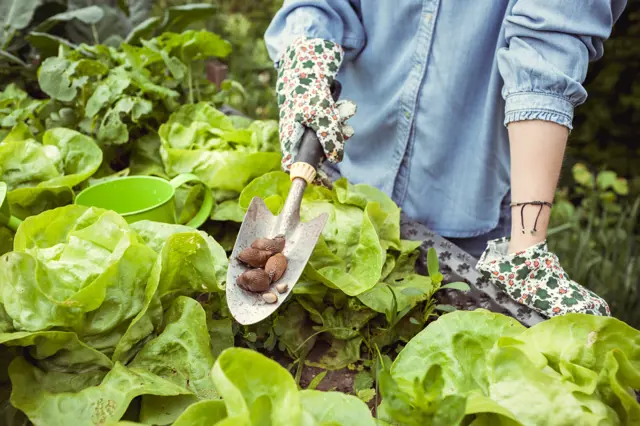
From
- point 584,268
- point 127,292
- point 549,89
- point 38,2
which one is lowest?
point 584,268

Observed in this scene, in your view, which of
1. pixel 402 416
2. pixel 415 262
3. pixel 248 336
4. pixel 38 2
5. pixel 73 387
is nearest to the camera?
pixel 402 416

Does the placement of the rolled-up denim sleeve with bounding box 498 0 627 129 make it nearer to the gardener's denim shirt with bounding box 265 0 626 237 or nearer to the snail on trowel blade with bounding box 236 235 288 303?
the gardener's denim shirt with bounding box 265 0 626 237

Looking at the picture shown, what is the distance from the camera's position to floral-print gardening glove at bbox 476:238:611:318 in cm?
89

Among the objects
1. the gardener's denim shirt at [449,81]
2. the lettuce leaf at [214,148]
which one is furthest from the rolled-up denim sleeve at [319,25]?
the lettuce leaf at [214,148]

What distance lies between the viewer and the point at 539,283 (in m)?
0.92

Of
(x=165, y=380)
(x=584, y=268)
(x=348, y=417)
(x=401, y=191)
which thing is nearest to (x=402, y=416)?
(x=348, y=417)

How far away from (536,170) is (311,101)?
41cm

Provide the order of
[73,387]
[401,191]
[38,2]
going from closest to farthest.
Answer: [73,387] < [401,191] < [38,2]

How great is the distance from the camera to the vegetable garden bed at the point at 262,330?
65 centimetres

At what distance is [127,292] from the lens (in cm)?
79

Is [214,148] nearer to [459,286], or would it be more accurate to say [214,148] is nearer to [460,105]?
[460,105]

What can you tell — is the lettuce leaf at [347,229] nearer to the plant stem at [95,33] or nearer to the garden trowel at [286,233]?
the garden trowel at [286,233]

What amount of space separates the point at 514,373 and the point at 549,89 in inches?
20.3

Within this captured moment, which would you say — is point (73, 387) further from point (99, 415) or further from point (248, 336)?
point (248, 336)
